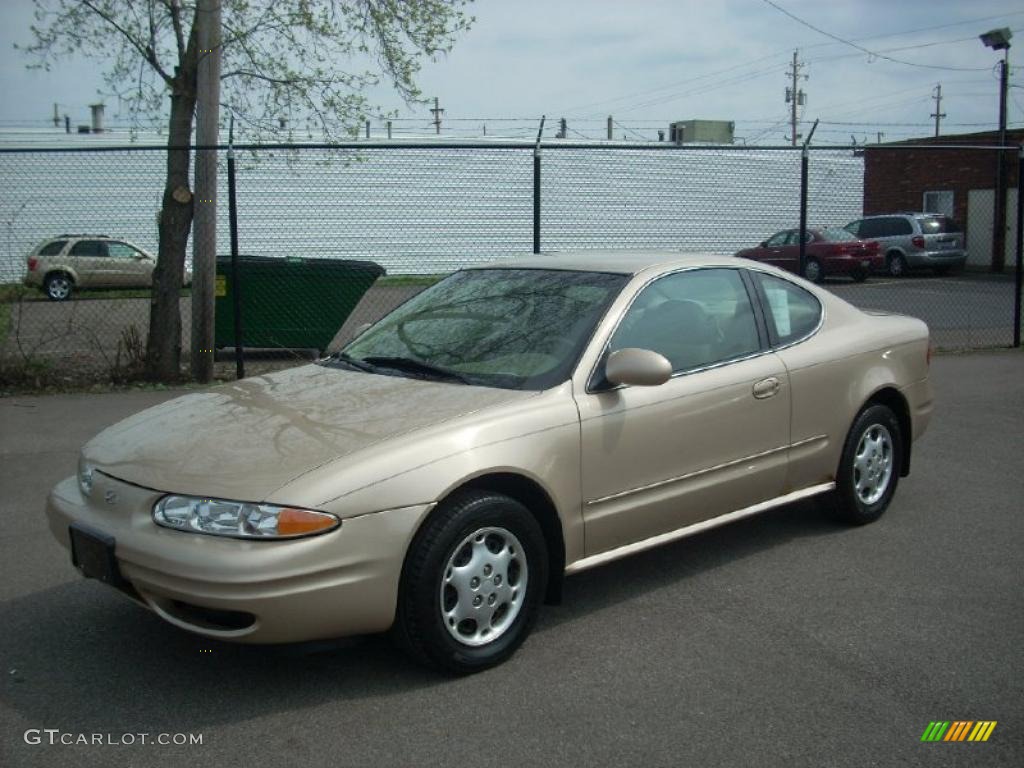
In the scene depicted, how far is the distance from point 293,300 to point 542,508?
7659 mm

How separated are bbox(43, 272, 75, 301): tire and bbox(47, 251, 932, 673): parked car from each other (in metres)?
6.27

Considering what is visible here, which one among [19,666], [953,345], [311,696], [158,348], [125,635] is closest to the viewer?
[311,696]

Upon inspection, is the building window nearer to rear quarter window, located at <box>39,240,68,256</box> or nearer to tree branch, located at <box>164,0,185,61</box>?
tree branch, located at <box>164,0,185,61</box>

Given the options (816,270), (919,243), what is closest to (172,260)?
(816,270)

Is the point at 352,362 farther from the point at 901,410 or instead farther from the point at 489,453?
the point at 901,410

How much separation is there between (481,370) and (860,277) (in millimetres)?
21686

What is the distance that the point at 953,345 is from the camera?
41.8ft

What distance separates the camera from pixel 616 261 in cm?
500

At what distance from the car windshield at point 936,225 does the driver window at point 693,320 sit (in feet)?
73.5

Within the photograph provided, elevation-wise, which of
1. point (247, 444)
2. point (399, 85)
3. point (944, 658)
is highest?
point (399, 85)

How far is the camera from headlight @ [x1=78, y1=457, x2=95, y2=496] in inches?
157

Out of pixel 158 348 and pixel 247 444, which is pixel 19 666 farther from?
pixel 158 348

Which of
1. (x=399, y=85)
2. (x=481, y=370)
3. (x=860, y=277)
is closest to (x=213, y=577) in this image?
(x=481, y=370)

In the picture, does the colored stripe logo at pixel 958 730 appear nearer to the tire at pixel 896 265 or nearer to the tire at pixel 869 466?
the tire at pixel 869 466
